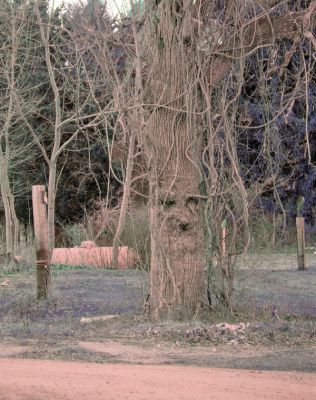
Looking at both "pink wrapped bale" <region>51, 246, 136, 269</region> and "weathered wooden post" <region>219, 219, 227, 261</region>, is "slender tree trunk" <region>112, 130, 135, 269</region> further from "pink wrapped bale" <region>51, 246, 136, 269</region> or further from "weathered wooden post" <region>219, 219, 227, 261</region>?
"weathered wooden post" <region>219, 219, 227, 261</region>

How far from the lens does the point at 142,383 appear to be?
6.77 meters

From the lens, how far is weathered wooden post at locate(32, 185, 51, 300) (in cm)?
1248

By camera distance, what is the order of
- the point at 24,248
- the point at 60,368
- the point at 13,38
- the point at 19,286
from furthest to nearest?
the point at 24,248
the point at 13,38
the point at 19,286
the point at 60,368

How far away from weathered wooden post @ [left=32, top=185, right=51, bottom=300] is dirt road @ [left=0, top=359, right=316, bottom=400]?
4.70 metres

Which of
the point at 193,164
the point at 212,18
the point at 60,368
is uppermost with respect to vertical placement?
the point at 212,18

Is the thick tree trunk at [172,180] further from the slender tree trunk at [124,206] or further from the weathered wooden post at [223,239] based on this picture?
the slender tree trunk at [124,206]

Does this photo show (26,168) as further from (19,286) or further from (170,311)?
(170,311)

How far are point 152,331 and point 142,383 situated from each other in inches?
114

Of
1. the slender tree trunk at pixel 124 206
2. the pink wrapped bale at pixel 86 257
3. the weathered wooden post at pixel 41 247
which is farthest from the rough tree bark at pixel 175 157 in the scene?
the pink wrapped bale at pixel 86 257

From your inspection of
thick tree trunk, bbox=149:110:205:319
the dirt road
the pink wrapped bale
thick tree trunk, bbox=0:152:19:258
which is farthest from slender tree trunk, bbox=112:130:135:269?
thick tree trunk, bbox=0:152:19:258

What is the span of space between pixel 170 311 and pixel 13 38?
13.6 m

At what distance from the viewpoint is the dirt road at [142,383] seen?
6.36 m

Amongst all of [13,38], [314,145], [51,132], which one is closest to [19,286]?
[13,38]

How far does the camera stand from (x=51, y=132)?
2966 cm
